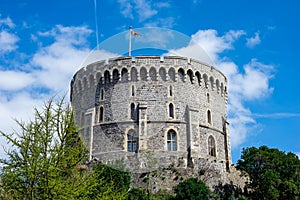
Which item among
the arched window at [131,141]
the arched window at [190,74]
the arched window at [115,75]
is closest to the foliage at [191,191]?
the arched window at [131,141]

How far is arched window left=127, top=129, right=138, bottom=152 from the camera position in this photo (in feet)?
106

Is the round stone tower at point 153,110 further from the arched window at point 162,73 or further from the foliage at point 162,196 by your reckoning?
the foliage at point 162,196

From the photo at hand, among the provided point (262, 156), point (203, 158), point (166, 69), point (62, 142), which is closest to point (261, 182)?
Answer: point (262, 156)

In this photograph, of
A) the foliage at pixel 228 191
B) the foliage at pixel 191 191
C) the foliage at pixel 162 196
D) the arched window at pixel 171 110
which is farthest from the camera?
the arched window at pixel 171 110

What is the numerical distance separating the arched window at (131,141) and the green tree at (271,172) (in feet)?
Result: 30.2

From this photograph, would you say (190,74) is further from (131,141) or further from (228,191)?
(228,191)

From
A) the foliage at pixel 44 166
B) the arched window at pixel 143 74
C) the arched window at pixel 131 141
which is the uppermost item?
the arched window at pixel 143 74

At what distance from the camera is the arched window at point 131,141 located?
32.4 meters

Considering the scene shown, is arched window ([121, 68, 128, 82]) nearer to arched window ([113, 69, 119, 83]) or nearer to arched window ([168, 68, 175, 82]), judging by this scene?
arched window ([113, 69, 119, 83])

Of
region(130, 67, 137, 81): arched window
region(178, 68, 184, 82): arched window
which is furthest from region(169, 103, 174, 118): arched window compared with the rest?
region(130, 67, 137, 81): arched window

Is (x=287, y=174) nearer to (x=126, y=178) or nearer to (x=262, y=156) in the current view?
(x=262, y=156)

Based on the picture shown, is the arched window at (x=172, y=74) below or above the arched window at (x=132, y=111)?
above

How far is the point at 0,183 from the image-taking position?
39.9 ft

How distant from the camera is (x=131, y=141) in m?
32.9
